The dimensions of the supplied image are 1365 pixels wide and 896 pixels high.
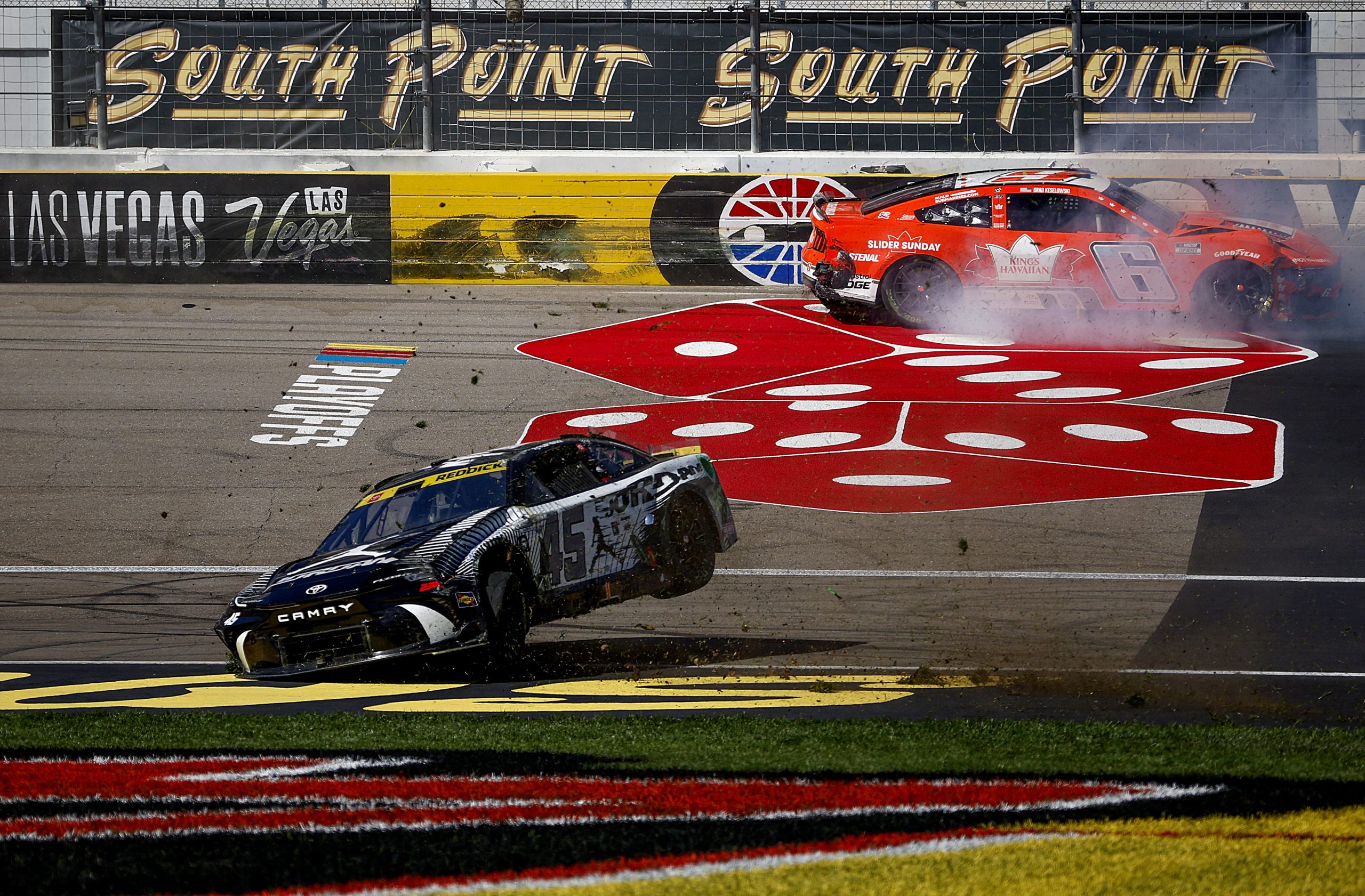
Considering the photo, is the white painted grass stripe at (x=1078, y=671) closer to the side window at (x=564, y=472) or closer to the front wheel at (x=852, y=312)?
the side window at (x=564, y=472)

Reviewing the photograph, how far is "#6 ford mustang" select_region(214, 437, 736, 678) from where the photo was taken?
261 inches

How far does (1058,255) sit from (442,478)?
7633 mm

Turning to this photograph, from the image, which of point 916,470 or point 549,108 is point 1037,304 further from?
point 549,108

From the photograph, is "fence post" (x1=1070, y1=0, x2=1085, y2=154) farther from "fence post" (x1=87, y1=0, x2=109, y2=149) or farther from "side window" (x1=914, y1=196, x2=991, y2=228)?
"fence post" (x1=87, y1=0, x2=109, y2=149)

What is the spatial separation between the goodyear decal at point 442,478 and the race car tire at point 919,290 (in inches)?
268

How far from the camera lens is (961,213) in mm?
13406

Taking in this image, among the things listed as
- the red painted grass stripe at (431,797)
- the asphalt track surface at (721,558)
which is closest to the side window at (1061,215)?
the asphalt track surface at (721,558)

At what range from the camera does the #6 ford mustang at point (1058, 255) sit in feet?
42.9

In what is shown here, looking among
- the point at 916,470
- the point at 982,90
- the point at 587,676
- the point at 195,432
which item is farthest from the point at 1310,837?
the point at 982,90

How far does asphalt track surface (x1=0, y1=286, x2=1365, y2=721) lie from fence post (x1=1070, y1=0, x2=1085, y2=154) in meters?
3.91

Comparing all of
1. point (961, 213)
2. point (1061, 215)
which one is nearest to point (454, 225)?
point (961, 213)

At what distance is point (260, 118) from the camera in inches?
666

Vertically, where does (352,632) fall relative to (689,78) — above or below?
below

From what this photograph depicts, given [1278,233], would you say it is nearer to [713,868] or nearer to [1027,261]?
[1027,261]
